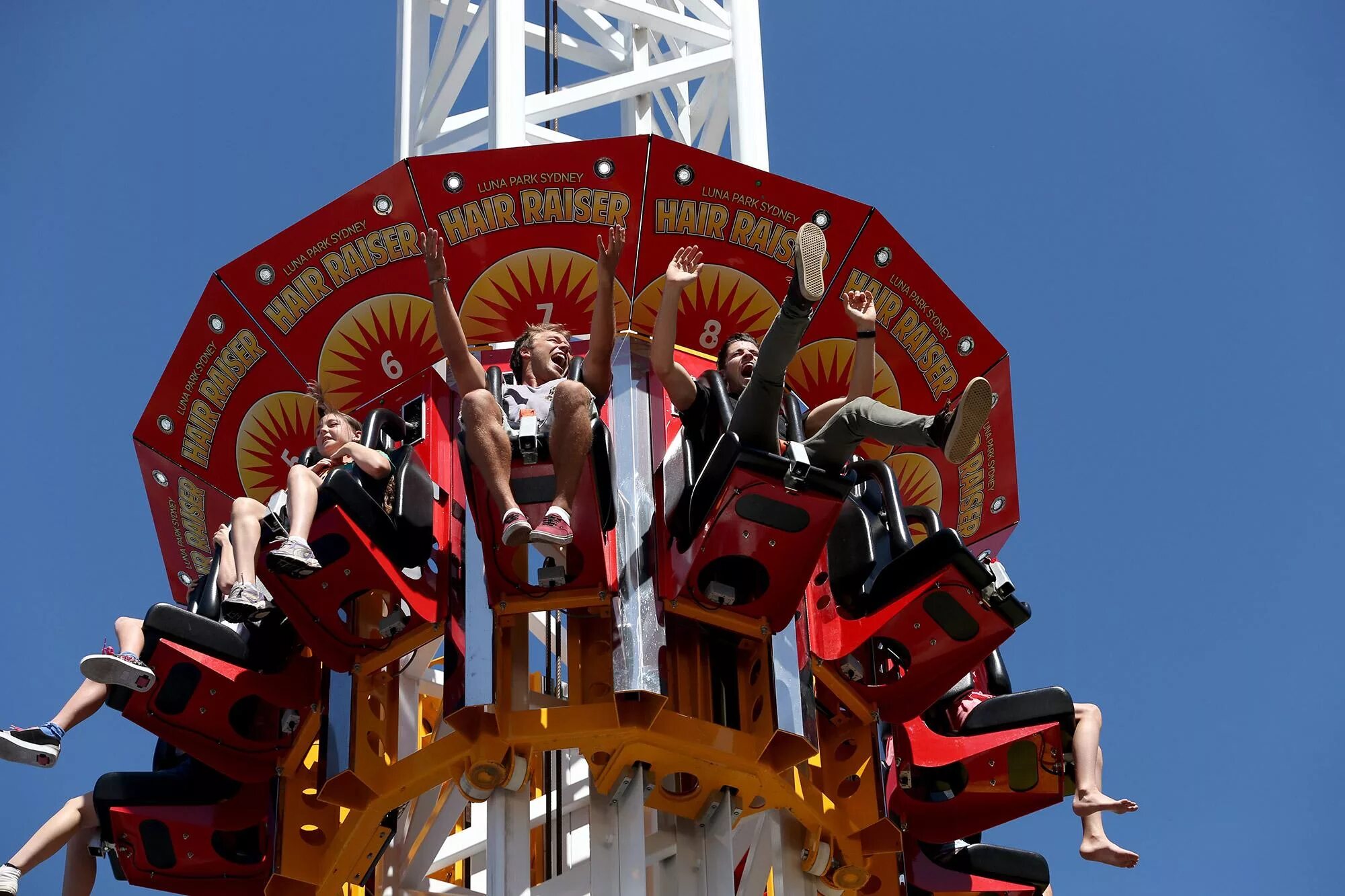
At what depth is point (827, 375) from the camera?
A: 14.2 meters

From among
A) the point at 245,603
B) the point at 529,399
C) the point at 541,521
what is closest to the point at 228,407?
the point at 245,603

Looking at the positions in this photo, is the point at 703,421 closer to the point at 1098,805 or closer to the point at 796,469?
the point at 796,469

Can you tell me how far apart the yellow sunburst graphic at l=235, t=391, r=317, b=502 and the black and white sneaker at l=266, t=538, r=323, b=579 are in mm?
2224

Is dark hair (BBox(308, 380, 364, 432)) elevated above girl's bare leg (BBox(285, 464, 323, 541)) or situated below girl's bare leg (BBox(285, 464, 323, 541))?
above

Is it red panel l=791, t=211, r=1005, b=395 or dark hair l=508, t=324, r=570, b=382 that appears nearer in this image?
dark hair l=508, t=324, r=570, b=382

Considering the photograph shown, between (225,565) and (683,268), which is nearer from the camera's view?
(683,268)

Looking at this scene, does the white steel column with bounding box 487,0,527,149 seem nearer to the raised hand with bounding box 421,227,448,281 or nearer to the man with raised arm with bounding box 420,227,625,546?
the man with raised arm with bounding box 420,227,625,546

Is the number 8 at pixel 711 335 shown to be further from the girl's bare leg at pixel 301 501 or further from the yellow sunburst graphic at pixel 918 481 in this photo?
the girl's bare leg at pixel 301 501

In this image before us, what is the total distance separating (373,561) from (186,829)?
2.63 metres

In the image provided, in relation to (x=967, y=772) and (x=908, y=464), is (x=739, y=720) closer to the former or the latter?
(x=967, y=772)

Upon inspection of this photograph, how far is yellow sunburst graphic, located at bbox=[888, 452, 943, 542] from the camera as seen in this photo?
47.9ft

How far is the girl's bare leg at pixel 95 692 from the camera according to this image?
12.4 meters

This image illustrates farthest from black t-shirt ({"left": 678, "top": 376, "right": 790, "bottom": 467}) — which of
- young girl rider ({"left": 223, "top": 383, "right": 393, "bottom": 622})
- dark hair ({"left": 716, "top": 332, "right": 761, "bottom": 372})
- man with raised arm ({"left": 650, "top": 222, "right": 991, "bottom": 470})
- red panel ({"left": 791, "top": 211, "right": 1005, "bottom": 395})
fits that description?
young girl rider ({"left": 223, "top": 383, "right": 393, "bottom": 622})

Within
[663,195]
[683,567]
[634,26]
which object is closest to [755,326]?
[663,195]
